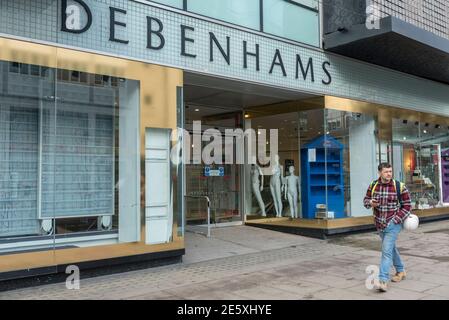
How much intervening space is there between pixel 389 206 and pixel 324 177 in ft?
15.6

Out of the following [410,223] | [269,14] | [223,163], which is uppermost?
[269,14]

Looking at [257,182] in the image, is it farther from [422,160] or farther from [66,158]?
[66,158]

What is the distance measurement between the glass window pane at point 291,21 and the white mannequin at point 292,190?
320 centimetres

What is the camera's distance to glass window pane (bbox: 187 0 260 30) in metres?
8.12

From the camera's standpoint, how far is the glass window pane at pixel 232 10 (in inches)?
320

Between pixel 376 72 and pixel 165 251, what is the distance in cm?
727

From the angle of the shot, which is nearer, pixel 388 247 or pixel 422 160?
pixel 388 247

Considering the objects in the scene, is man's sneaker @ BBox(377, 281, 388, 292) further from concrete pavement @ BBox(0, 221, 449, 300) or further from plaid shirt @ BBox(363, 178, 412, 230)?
plaid shirt @ BBox(363, 178, 412, 230)

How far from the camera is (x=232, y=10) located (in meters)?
8.62

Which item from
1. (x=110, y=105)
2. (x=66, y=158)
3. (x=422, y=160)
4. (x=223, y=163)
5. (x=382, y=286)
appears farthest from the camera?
(x=422, y=160)

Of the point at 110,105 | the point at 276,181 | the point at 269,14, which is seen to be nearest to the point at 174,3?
the point at 110,105

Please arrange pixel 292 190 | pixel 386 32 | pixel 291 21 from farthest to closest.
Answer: pixel 292 190
pixel 291 21
pixel 386 32
